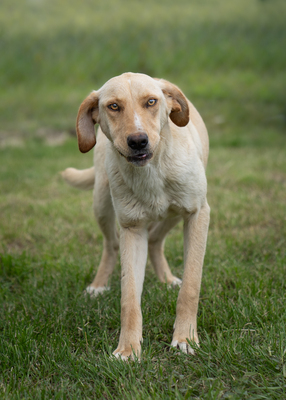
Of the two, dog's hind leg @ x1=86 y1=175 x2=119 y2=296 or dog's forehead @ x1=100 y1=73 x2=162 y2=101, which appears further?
dog's hind leg @ x1=86 y1=175 x2=119 y2=296

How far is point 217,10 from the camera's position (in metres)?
17.1

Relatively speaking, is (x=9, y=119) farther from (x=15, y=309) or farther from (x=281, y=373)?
(x=281, y=373)

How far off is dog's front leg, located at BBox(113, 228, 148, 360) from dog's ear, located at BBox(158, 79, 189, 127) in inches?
29.7

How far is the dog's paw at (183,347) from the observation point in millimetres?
2434

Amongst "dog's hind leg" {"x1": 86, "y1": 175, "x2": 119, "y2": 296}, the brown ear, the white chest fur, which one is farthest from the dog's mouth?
"dog's hind leg" {"x1": 86, "y1": 175, "x2": 119, "y2": 296}

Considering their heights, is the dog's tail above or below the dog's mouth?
below

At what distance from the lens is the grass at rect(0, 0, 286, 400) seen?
218 centimetres

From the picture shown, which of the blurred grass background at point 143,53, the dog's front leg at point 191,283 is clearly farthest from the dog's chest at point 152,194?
the blurred grass background at point 143,53

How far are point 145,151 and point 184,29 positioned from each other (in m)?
15.1

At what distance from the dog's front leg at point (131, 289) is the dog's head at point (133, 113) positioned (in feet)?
1.85

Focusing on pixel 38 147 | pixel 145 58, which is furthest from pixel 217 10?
pixel 38 147

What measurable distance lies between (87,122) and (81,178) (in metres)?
1.27

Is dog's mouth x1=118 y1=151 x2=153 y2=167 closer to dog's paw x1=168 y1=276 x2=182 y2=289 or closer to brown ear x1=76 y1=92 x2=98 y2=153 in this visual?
brown ear x1=76 y1=92 x2=98 y2=153

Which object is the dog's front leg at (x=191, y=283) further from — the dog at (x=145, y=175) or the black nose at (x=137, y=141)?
the black nose at (x=137, y=141)
